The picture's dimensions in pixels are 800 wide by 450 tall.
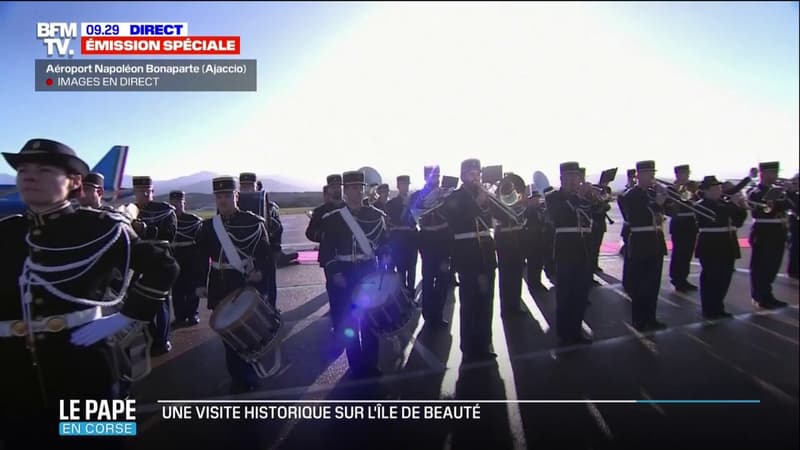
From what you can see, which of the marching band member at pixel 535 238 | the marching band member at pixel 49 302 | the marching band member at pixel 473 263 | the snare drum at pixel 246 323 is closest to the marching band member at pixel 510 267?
the marching band member at pixel 535 238

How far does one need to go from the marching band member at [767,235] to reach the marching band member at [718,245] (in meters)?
0.19

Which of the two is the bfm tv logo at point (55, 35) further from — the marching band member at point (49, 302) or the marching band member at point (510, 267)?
the marching band member at point (510, 267)

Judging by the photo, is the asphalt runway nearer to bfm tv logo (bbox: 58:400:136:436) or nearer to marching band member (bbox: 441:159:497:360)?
marching band member (bbox: 441:159:497:360)

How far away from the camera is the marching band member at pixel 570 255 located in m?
4.40

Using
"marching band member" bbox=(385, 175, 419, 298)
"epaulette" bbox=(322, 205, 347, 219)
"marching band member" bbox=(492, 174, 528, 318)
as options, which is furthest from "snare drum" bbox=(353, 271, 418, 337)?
"marching band member" bbox=(492, 174, 528, 318)

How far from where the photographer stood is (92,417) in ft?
6.23

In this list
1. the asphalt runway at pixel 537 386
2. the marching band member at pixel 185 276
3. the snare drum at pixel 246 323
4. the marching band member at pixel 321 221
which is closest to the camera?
the asphalt runway at pixel 537 386

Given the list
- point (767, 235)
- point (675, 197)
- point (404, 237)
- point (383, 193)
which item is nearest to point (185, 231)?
point (404, 237)

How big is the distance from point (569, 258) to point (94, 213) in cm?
439

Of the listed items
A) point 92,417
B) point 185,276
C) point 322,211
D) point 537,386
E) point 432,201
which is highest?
point 432,201

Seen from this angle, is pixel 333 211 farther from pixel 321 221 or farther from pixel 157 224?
pixel 157 224

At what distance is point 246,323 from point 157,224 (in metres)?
2.55

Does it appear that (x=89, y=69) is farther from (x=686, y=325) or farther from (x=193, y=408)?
(x=686, y=325)

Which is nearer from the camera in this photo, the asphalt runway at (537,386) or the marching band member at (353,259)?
the asphalt runway at (537,386)
